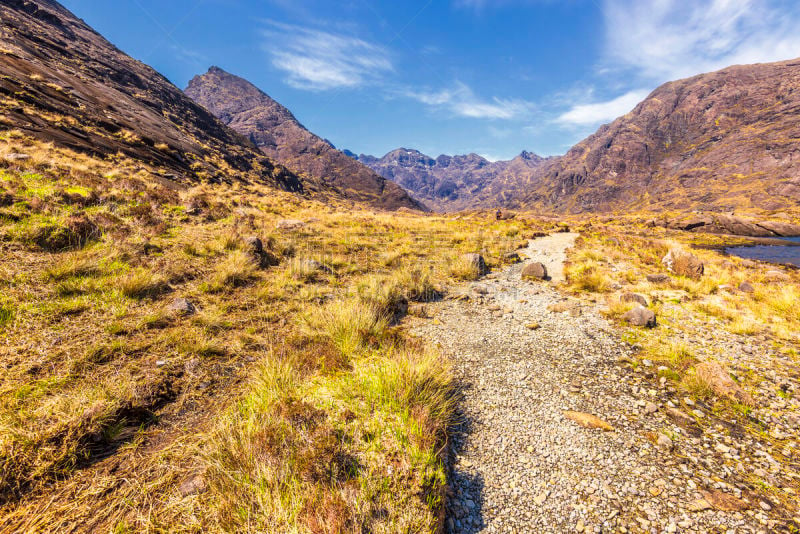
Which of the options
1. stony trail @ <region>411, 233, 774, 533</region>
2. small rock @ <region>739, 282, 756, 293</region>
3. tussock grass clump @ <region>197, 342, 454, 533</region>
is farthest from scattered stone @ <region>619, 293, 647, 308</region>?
tussock grass clump @ <region>197, 342, 454, 533</region>

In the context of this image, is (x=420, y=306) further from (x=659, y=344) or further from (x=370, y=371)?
(x=659, y=344)

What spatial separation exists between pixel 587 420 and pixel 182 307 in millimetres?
6339

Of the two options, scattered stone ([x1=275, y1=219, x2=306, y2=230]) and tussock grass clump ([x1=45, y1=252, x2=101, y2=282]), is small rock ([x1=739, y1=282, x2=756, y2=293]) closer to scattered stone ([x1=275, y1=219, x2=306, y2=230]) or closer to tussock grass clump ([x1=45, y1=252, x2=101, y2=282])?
tussock grass clump ([x1=45, y1=252, x2=101, y2=282])

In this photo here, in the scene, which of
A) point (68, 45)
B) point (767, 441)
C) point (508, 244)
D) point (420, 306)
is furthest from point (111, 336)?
→ point (68, 45)

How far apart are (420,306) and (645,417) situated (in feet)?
14.5

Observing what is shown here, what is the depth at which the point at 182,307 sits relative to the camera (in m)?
4.74

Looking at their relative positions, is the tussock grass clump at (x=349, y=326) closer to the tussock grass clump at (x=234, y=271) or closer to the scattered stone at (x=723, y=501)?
the tussock grass clump at (x=234, y=271)

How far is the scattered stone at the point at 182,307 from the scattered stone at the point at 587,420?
5.99 meters

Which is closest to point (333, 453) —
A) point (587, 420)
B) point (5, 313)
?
point (587, 420)

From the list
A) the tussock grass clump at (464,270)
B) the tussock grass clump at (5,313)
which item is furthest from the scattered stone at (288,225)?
the tussock grass clump at (5,313)

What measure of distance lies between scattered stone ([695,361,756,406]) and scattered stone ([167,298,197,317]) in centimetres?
796

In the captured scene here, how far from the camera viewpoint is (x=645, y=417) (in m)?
3.47

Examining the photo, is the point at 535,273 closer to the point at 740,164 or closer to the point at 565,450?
the point at 565,450

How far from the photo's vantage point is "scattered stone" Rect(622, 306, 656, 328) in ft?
19.1
